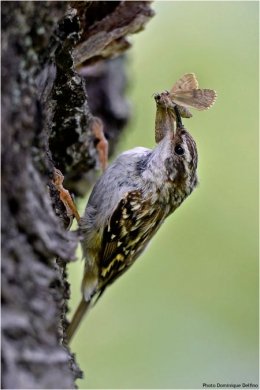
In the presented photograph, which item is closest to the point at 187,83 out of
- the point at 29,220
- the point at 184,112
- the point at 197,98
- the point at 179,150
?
the point at 197,98

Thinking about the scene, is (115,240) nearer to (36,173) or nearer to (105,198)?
(105,198)

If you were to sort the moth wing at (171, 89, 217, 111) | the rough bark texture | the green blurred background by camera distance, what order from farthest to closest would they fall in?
the green blurred background, the moth wing at (171, 89, 217, 111), the rough bark texture

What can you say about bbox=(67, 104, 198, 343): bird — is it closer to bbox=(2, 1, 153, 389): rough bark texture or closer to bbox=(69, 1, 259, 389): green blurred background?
bbox=(2, 1, 153, 389): rough bark texture

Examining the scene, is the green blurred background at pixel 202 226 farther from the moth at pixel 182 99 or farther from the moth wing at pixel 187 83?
the moth wing at pixel 187 83

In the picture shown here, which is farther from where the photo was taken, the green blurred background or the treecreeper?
the green blurred background

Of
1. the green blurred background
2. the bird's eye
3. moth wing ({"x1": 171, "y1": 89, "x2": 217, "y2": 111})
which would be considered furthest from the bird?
the green blurred background

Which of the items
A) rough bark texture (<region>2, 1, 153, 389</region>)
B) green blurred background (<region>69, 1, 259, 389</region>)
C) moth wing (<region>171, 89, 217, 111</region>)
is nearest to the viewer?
rough bark texture (<region>2, 1, 153, 389</region>)

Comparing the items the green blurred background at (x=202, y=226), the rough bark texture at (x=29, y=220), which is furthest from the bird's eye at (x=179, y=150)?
the green blurred background at (x=202, y=226)
